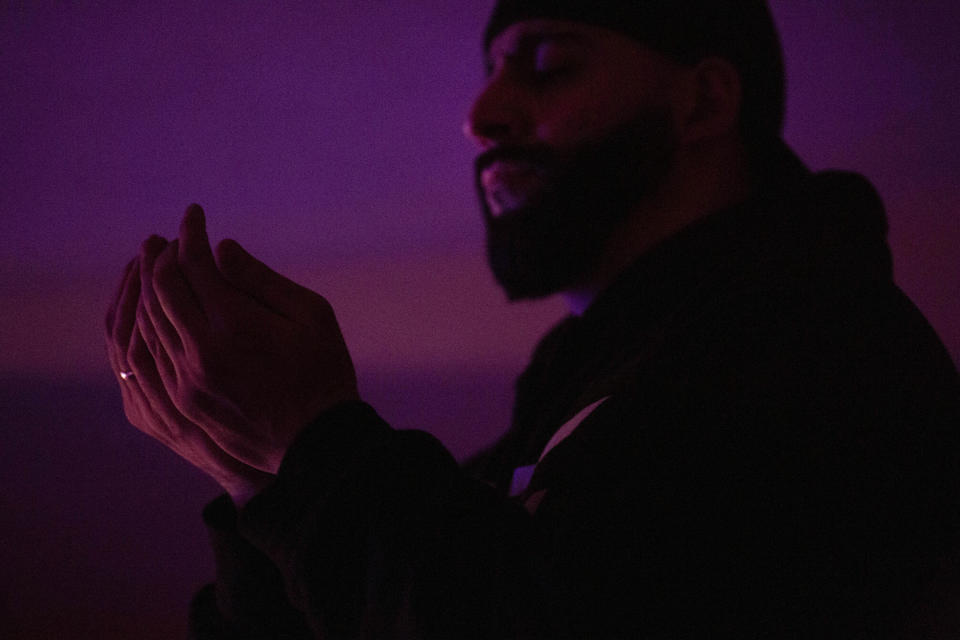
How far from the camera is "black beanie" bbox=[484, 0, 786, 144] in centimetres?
83

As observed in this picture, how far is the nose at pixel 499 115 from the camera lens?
82cm

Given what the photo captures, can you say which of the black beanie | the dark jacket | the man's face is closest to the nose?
the man's face

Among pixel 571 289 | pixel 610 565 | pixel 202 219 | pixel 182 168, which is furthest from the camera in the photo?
pixel 182 168

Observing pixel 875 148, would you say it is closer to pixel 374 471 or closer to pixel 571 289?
pixel 571 289

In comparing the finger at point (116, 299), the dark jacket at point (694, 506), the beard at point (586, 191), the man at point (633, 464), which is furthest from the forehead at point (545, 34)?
the finger at point (116, 299)

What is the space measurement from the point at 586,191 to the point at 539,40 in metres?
0.22

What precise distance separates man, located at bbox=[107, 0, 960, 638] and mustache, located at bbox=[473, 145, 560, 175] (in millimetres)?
238

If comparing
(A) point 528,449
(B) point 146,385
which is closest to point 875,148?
(A) point 528,449

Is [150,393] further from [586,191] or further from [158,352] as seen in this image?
[586,191]

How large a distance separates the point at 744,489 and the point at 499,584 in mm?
164

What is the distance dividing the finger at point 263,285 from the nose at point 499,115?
1.44 feet

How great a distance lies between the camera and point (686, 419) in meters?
0.45

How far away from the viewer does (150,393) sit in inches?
19.9

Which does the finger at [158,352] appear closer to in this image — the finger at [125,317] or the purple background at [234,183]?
the finger at [125,317]
